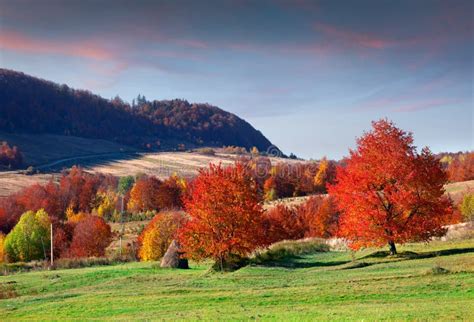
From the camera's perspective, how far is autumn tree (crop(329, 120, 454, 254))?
43500mm

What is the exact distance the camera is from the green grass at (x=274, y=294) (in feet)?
69.5

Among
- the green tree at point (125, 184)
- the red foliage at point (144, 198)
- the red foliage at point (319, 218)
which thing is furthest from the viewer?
the green tree at point (125, 184)

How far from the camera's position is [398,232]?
43250 millimetres

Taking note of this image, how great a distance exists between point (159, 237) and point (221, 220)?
141ft

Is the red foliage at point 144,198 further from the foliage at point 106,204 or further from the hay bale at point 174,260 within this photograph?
the hay bale at point 174,260

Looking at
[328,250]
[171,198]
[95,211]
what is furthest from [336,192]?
[95,211]

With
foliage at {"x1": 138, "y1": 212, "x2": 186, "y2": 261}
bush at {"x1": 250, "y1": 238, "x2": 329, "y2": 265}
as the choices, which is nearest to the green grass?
bush at {"x1": 250, "y1": 238, "x2": 329, "y2": 265}

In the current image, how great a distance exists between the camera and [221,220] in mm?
46906

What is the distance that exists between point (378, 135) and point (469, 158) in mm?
128137

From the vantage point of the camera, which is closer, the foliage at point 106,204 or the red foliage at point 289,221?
the red foliage at point 289,221

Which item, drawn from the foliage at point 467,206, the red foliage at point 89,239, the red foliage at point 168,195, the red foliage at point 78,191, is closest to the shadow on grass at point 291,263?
the red foliage at point 89,239

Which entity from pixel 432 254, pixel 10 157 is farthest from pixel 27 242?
pixel 10 157

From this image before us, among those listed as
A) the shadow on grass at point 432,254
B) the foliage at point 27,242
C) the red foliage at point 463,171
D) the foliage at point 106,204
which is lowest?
the foliage at point 27,242

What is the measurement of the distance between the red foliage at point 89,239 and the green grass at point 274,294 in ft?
183
